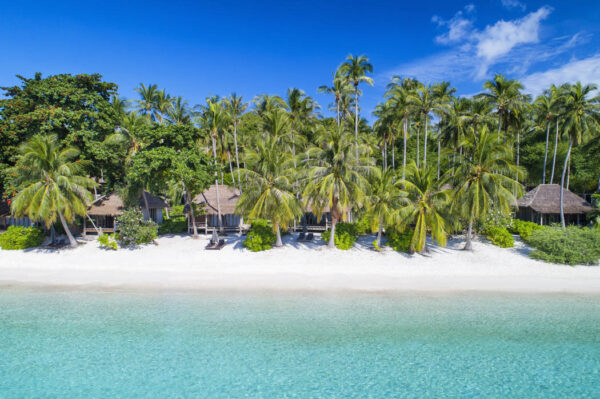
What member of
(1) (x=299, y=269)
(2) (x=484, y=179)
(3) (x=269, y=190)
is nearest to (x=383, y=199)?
(2) (x=484, y=179)

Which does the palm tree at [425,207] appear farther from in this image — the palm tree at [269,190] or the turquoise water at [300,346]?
the palm tree at [269,190]

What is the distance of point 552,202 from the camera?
26.7 m

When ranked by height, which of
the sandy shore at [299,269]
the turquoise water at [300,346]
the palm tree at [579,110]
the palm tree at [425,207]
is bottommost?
the turquoise water at [300,346]

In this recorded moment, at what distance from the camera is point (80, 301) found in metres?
15.0

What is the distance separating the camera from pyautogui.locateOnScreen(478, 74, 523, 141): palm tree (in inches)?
1076

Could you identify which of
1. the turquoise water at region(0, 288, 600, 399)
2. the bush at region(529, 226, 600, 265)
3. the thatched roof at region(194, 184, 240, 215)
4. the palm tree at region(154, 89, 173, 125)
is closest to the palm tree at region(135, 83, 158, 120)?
the palm tree at region(154, 89, 173, 125)

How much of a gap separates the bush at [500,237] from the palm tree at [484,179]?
3034 millimetres

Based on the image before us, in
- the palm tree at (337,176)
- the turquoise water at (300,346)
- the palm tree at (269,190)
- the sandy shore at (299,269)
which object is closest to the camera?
the turquoise water at (300,346)

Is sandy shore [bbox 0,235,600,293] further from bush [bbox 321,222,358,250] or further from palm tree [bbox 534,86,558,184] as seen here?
palm tree [bbox 534,86,558,184]

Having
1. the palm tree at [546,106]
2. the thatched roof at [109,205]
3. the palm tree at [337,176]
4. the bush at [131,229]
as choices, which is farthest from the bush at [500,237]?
the thatched roof at [109,205]

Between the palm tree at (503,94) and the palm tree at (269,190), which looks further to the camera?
the palm tree at (503,94)

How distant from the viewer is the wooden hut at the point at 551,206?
2605 centimetres

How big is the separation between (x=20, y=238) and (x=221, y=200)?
50.5 ft

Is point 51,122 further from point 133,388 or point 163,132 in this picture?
point 133,388
